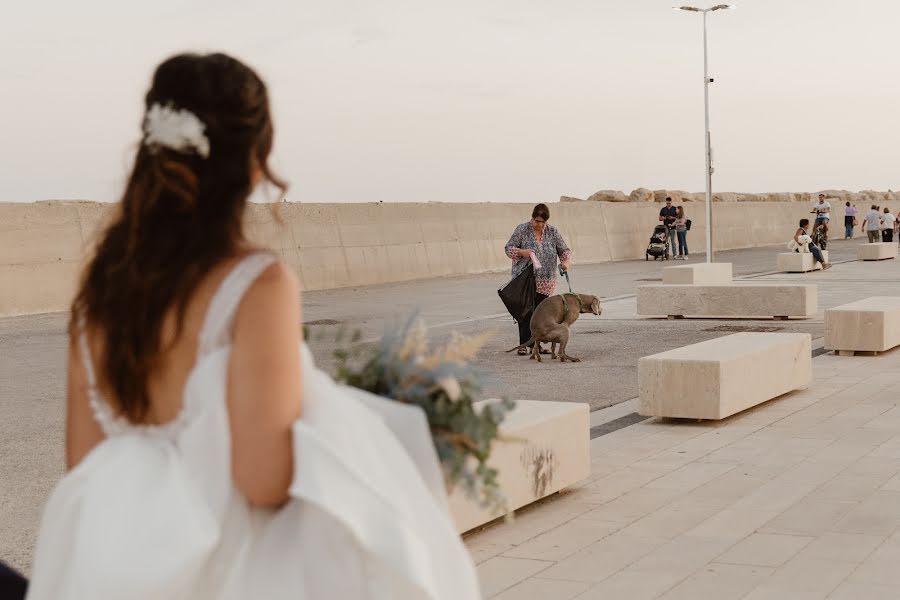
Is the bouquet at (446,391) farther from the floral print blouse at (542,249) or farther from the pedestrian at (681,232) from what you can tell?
the pedestrian at (681,232)

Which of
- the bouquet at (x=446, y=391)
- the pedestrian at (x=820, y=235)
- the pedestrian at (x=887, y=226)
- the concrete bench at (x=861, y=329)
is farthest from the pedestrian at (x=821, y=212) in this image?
the bouquet at (x=446, y=391)

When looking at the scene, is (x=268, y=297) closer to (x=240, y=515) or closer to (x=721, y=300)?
(x=240, y=515)

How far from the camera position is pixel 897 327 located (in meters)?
14.1

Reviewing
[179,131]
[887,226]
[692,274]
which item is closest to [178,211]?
[179,131]

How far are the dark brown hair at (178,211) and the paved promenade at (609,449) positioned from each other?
0.53 meters

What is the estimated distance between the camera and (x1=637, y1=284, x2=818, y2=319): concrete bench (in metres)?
18.6

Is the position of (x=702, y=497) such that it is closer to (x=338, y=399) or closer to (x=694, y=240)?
(x=338, y=399)

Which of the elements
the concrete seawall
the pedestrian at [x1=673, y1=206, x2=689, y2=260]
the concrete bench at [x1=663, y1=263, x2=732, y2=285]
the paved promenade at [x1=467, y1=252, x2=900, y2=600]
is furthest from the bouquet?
the pedestrian at [x1=673, y1=206, x2=689, y2=260]

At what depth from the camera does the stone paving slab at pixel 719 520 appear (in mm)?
5180

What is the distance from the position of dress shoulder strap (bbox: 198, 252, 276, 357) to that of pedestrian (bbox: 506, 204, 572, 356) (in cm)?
1188

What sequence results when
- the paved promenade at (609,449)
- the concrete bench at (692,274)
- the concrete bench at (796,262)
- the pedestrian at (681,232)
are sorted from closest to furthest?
the paved promenade at (609,449) → the concrete bench at (692,274) → the concrete bench at (796,262) → the pedestrian at (681,232)

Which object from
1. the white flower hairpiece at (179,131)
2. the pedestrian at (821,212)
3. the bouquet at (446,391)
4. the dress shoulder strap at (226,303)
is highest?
the white flower hairpiece at (179,131)

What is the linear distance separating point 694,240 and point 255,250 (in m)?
44.0

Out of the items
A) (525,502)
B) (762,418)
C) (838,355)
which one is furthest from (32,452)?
(838,355)
